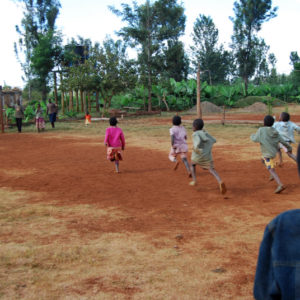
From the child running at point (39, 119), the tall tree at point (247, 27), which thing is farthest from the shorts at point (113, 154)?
the tall tree at point (247, 27)

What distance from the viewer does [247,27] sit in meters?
44.8

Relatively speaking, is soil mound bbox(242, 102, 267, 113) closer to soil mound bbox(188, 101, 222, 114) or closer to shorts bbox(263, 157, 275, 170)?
soil mound bbox(188, 101, 222, 114)

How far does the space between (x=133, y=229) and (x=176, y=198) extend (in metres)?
1.65

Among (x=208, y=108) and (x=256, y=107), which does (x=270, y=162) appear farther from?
(x=256, y=107)

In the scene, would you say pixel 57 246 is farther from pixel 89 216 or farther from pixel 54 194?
pixel 54 194

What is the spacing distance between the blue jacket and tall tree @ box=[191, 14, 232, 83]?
5038cm

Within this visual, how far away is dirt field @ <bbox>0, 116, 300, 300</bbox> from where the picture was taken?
10.6ft

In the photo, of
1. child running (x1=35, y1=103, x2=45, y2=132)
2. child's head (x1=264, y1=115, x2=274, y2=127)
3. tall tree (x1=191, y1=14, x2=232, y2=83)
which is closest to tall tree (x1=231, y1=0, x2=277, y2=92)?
tall tree (x1=191, y1=14, x2=232, y2=83)

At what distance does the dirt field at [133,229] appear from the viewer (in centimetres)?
324

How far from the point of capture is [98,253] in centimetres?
390

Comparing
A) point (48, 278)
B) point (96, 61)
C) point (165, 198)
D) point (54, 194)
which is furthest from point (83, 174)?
point (96, 61)

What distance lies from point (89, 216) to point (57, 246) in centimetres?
118

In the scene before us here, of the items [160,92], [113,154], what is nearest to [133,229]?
[113,154]

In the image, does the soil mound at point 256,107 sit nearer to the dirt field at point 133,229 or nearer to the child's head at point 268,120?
the dirt field at point 133,229
